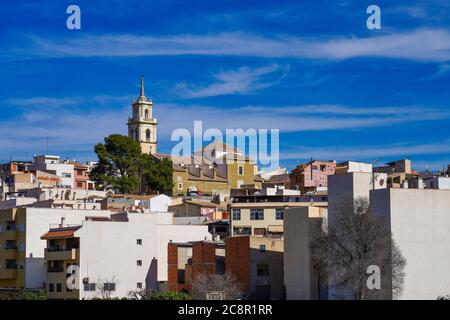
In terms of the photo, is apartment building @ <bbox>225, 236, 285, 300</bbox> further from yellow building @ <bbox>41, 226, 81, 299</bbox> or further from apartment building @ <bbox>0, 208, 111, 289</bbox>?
apartment building @ <bbox>0, 208, 111, 289</bbox>

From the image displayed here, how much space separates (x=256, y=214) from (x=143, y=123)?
78273 millimetres

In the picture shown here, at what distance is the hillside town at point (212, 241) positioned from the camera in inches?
2156

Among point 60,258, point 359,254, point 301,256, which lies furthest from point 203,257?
point 359,254

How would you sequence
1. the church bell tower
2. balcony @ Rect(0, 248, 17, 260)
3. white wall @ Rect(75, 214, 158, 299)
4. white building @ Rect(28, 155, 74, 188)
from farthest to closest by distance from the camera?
the church bell tower < white building @ Rect(28, 155, 74, 188) < balcony @ Rect(0, 248, 17, 260) < white wall @ Rect(75, 214, 158, 299)

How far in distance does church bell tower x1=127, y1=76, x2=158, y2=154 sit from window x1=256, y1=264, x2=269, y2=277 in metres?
88.2

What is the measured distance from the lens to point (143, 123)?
153 m

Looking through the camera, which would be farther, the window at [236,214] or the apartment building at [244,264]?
the window at [236,214]

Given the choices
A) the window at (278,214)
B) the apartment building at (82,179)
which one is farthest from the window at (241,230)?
the apartment building at (82,179)

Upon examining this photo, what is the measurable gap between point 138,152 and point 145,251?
4411 centimetres

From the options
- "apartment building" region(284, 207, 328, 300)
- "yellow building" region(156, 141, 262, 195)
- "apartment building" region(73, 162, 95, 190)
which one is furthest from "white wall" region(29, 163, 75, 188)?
"apartment building" region(284, 207, 328, 300)

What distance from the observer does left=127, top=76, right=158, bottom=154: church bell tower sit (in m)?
152

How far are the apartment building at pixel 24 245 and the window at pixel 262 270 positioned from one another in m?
13.9

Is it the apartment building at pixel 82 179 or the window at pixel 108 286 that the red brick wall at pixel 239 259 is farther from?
the apartment building at pixel 82 179
